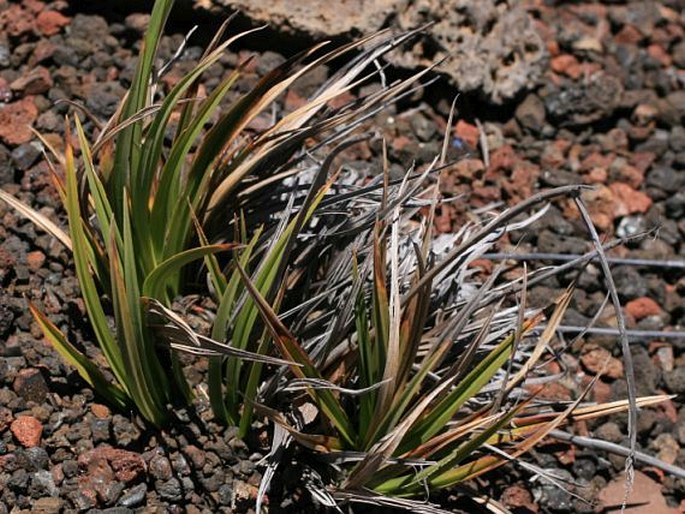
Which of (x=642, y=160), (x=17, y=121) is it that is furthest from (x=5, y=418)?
(x=642, y=160)

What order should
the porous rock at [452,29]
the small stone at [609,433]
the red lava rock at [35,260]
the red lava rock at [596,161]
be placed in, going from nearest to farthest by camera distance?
the red lava rock at [35,260] → the small stone at [609,433] → the porous rock at [452,29] → the red lava rock at [596,161]

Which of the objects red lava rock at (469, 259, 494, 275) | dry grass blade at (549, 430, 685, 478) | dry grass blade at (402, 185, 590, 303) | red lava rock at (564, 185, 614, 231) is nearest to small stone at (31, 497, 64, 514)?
dry grass blade at (402, 185, 590, 303)

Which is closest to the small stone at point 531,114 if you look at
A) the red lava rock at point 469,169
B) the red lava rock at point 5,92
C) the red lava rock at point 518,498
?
the red lava rock at point 469,169

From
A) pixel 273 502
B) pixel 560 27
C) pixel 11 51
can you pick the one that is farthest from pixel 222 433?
pixel 560 27

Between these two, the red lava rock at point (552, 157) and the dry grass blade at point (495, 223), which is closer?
the dry grass blade at point (495, 223)

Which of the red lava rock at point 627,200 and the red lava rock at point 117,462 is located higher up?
the red lava rock at point 117,462

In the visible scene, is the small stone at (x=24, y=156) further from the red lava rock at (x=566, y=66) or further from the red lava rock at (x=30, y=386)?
the red lava rock at (x=566, y=66)

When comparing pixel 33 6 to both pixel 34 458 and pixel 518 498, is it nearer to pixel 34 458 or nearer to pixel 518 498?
pixel 34 458

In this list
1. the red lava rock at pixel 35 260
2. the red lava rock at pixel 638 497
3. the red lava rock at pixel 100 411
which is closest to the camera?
the red lava rock at pixel 100 411
